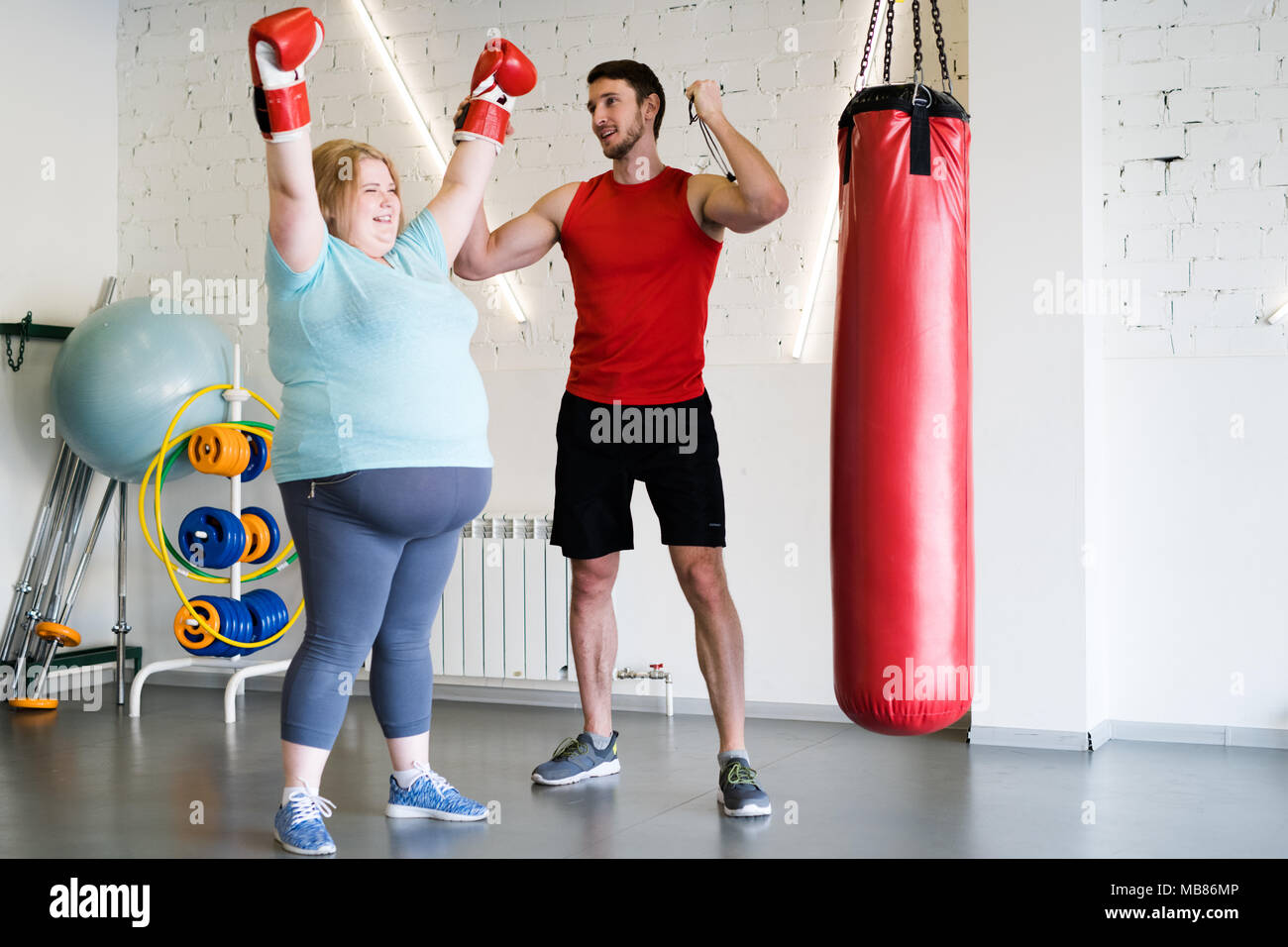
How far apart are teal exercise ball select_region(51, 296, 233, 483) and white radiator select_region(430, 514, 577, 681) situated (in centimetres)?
106

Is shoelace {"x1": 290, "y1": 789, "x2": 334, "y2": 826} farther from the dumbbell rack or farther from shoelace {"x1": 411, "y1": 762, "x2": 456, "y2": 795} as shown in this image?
the dumbbell rack

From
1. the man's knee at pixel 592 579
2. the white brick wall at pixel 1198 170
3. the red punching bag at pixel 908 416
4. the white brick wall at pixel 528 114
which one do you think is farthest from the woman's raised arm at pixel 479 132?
the white brick wall at pixel 1198 170

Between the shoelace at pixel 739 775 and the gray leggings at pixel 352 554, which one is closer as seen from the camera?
the gray leggings at pixel 352 554

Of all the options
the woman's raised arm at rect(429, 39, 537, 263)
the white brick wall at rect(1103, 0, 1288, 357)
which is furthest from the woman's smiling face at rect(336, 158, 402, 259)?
the white brick wall at rect(1103, 0, 1288, 357)

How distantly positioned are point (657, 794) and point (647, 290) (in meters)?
1.22

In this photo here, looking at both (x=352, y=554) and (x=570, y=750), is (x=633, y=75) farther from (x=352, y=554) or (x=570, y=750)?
(x=570, y=750)

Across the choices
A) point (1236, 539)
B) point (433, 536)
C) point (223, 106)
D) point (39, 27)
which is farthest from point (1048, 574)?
point (39, 27)

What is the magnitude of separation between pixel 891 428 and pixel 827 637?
1.91 meters

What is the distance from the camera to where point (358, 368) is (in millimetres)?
2348

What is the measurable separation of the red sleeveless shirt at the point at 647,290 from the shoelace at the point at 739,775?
87 cm

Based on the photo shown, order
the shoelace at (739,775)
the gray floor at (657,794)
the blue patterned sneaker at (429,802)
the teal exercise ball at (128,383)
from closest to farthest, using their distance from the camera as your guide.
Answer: the gray floor at (657,794), the blue patterned sneaker at (429,802), the shoelace at (739,775), the teal exercise ball at (128,383)

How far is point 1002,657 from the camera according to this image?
3680mm

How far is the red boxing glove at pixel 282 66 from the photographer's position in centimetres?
204

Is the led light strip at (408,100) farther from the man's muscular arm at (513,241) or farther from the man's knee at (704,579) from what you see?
the man's knee at (704,579)
